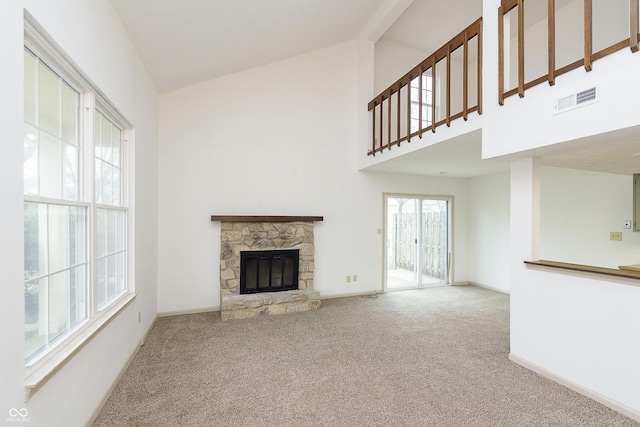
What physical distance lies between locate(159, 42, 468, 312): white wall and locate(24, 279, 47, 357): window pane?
8.92ft

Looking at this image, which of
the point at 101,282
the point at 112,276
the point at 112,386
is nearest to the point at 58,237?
the point at 101,282

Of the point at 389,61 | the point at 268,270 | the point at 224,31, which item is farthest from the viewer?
the point at 389,61

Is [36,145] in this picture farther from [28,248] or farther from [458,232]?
[458,232]

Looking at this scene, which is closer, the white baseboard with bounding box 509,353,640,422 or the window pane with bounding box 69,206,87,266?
the window pane with bounding box 69,206,87,266

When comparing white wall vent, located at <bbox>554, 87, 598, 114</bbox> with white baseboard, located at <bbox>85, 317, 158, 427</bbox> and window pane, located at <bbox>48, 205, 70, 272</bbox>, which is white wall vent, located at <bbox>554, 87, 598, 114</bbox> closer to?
window pane, located at <bbox>48, 205, 70, 272</bbox>

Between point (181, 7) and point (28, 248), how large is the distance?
7.41 feet

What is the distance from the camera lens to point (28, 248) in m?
1.44

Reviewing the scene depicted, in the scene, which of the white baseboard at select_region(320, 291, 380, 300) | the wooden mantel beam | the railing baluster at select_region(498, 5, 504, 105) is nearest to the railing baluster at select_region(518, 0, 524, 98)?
the railing baluster at select_region(498, 5, 504, 105)

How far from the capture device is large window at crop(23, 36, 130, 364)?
1.47 meters

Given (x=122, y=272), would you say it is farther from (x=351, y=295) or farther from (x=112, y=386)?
(x=351, y=295)

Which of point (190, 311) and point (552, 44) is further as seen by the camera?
point (190, 311)

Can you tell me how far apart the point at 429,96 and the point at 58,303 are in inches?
246

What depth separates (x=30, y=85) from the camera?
147 centimetres

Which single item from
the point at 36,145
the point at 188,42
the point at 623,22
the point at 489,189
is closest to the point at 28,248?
the point at 36,145
